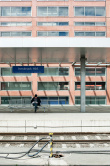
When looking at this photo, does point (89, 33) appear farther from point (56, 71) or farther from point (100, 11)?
point (56, 71)

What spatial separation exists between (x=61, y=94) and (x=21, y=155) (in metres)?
26.2

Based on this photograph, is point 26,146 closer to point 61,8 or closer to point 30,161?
point 30,161

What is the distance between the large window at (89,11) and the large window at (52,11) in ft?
6.24

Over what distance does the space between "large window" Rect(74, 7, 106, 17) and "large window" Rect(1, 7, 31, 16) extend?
7967mm

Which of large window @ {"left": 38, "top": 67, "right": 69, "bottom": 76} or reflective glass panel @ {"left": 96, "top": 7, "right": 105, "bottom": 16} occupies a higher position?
reflective glass panel @ {"left": 96, "top": 7, "right": 105, "bottom": 16}

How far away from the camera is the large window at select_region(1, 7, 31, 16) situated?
121 ft

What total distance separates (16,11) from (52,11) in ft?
19.5

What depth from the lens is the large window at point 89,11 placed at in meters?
36.8

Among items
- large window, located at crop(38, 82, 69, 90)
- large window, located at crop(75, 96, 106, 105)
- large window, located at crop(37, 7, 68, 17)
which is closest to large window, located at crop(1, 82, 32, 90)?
large window, located at crop(38, 82, 69, 90)

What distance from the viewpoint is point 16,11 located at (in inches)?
1452

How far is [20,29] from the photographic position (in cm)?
3681

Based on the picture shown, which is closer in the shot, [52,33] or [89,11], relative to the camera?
[52,33]

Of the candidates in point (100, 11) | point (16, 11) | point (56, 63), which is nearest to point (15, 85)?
point (56, 63)

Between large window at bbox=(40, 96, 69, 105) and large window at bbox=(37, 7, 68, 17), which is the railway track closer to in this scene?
large window at bbox=(40, 96, 69, 105)
